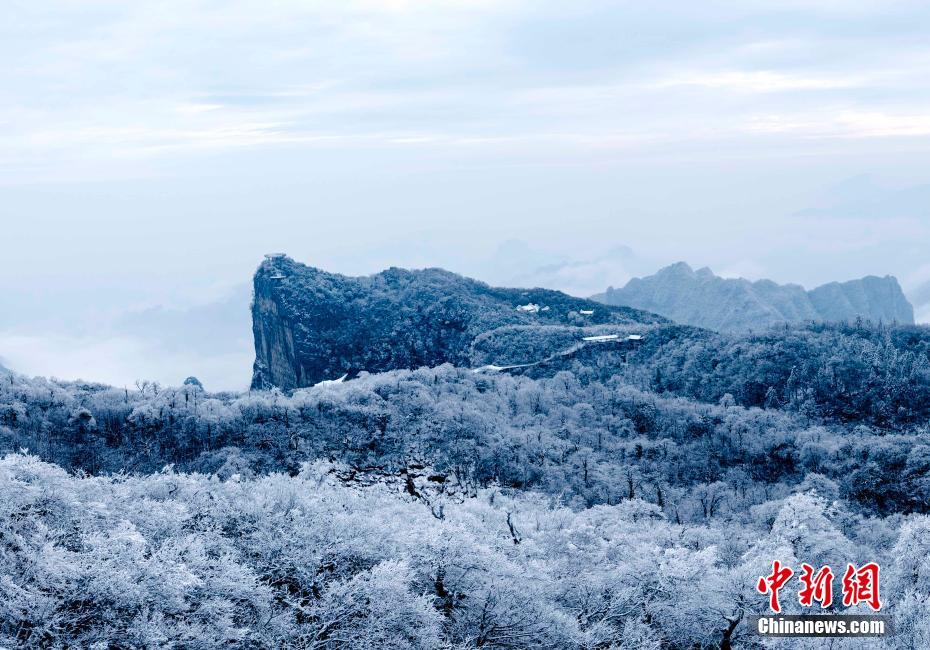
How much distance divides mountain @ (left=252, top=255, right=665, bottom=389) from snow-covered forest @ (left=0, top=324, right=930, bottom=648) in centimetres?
4673

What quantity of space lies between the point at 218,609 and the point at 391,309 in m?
163

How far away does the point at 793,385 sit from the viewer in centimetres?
11412

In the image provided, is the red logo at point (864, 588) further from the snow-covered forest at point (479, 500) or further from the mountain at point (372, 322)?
the mountain at point (372, 322)

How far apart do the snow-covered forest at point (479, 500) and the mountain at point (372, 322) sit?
1840 inches

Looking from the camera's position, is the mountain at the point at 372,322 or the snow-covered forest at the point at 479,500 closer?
the snow-covered forest at the point at 479,500

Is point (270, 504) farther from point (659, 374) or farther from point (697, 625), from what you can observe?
point (659, 374)

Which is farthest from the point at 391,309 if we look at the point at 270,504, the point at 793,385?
the point at 270,504

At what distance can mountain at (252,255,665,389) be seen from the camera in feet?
598

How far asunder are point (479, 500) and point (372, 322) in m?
129

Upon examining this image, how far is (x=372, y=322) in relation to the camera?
189000 mm

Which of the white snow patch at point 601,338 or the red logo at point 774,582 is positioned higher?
the white snow patch at point 601,338

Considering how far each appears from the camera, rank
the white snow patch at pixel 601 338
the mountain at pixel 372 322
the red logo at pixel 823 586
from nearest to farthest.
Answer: the red logo at pixel 823 586 < the white snow patch at pixel 601 338 < the mountain at pixel 372 322

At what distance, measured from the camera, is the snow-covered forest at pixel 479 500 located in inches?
1250

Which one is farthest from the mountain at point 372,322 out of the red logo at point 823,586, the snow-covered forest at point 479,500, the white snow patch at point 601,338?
the red logo at point 823,586
